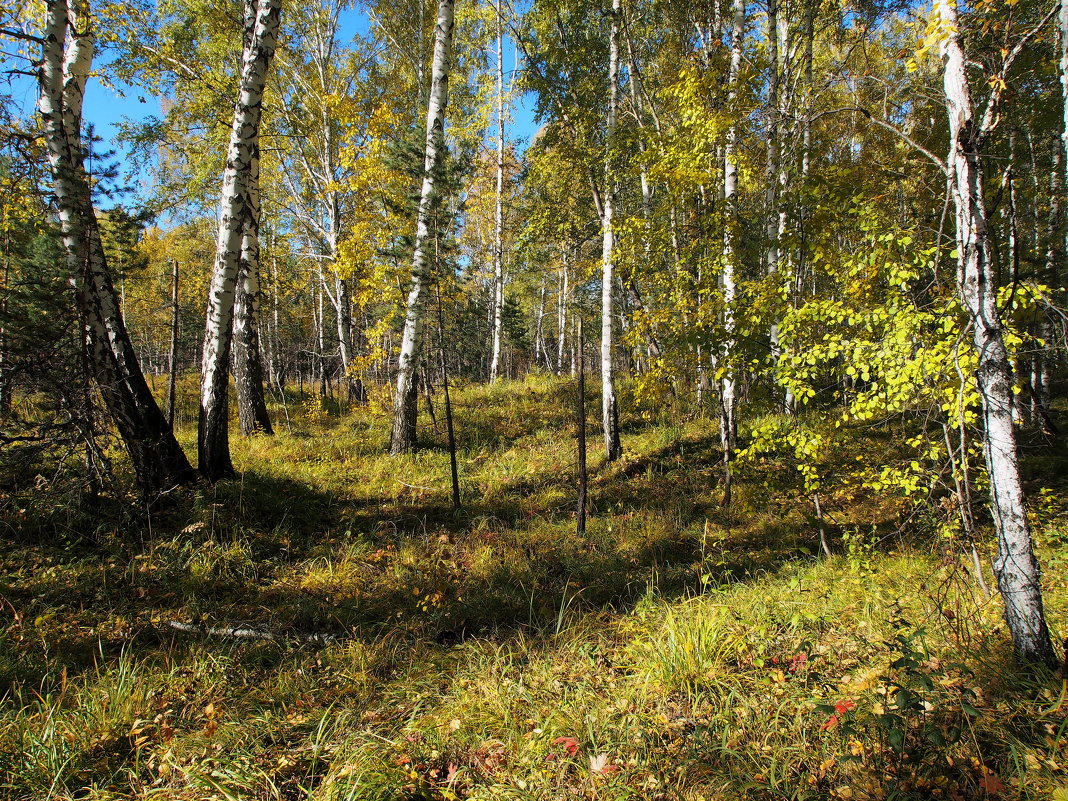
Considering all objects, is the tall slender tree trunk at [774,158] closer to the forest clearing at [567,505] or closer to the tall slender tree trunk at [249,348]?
the forest clearing at [567,505]

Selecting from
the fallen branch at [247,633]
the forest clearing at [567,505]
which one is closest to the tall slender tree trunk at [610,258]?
the forest clearing at [567,505]

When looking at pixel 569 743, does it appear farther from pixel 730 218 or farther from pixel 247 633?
pixel 730 218

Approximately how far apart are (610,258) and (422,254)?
10.5 feet

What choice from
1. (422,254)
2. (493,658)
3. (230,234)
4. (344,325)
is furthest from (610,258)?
(344,325)

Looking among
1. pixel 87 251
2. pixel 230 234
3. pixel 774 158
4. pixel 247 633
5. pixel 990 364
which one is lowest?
pixel 247 633

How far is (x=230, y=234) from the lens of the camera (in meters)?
5.62

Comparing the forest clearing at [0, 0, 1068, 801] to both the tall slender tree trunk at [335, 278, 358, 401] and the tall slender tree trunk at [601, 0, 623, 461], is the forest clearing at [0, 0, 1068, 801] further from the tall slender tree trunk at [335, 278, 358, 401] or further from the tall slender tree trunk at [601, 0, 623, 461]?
the tall slender tree trunk at [335, 278, 358, 401]

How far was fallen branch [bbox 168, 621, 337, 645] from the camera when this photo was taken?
3643mm

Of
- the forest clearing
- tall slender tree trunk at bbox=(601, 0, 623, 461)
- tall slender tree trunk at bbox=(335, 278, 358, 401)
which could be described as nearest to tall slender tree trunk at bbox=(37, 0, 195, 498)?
the forest clearing

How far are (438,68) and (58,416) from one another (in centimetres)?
713

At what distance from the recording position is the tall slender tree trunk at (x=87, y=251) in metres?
4.53

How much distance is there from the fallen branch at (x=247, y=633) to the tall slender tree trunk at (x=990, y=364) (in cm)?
446

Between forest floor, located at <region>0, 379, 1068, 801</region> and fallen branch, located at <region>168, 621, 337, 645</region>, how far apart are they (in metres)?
0.04

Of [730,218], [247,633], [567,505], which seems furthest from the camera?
[567,505]
